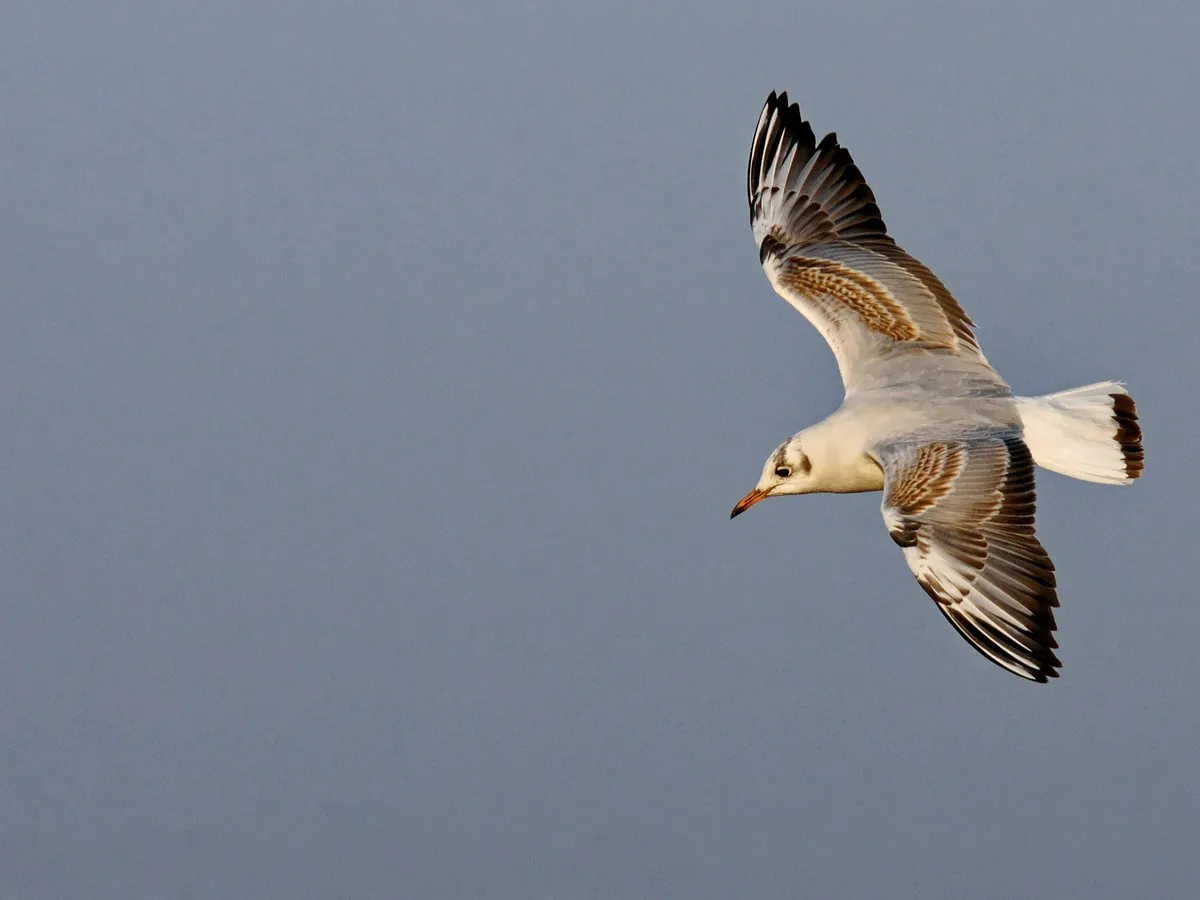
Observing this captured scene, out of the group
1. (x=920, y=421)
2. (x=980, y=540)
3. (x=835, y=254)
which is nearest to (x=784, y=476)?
(x=920, y=421)

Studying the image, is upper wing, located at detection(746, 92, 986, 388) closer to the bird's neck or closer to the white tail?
the white tail

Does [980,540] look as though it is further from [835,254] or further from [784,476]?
[835,254]

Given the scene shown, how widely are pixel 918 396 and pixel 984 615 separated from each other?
221cm

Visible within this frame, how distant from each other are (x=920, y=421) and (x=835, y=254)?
8.36ft

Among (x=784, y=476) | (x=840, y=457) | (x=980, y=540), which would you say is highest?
(x=840, y=457)

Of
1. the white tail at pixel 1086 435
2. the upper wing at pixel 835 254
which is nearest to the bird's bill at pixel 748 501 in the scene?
the upper wing at pixel 835 254

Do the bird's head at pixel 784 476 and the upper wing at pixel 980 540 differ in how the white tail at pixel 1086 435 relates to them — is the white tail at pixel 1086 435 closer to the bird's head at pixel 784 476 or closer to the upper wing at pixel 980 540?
the upper wing at pixel 980 540

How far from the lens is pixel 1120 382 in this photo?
45.0 ft

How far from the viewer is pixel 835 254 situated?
15.1 metres

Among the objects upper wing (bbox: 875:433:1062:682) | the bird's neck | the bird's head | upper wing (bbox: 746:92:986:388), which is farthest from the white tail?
the bird's head

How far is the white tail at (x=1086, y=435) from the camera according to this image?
13.2 meters

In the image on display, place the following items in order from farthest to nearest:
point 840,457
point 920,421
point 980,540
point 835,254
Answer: point 835,254 → point 840,457 → point 920,421 → point 980,540

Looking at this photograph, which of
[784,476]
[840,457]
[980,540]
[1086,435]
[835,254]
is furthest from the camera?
[835,254]

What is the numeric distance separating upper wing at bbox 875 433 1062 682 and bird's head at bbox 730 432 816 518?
0.74 meters
